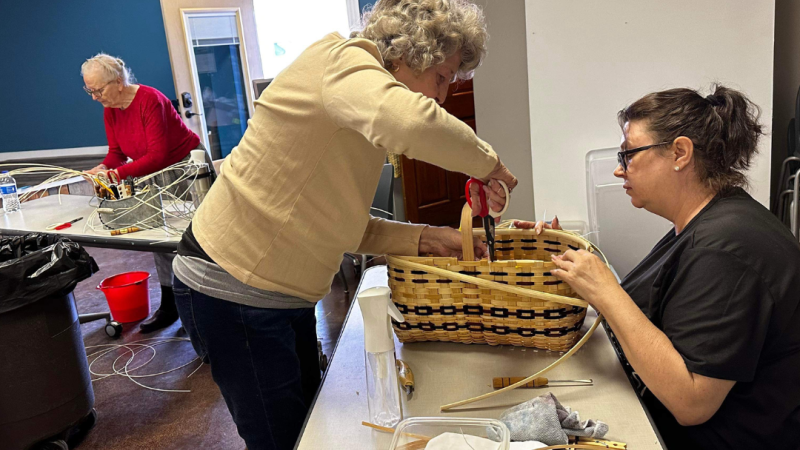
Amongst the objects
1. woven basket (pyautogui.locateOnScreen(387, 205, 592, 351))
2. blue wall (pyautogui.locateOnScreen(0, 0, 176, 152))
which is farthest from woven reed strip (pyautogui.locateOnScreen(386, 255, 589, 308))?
blue wall (pyautogui.locateOnScreen(0, 0, 176, 152))

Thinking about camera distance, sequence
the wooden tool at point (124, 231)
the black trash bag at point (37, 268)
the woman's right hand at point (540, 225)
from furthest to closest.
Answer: the wooden tool at point (124, 231), the black trash bag at point (37, 268), the woman's right hand at point (540, 225)

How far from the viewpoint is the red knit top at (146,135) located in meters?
3.21

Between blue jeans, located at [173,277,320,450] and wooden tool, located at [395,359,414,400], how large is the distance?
234 mm

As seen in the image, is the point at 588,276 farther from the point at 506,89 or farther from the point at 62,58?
the point at 62,58

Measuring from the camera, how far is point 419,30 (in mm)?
1118

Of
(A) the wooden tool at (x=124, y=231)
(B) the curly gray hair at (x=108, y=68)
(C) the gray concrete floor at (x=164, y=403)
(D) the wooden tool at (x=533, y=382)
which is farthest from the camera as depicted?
(B) the curly gray hair at (x=108, y=68)

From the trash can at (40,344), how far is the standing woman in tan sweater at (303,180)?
1139 mm

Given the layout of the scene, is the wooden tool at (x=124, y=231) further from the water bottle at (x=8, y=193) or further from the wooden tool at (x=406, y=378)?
the wooden tool at (x=406, y=378)

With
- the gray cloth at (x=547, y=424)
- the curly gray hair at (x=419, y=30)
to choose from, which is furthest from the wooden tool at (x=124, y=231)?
the gray cloth at (x=547, y=424)

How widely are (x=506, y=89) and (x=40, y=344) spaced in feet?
7.05

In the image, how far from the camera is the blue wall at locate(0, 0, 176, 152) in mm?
5188

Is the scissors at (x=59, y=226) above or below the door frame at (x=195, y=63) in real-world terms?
below

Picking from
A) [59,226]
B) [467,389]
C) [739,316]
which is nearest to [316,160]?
[467,389]

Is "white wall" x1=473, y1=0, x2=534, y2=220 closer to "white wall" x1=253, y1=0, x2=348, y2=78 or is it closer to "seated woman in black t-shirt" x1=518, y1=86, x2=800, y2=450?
"seated woman in black t-shirt" x1=518, y1=86, x2=800, y2=450
